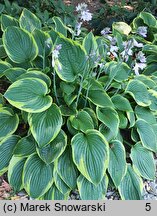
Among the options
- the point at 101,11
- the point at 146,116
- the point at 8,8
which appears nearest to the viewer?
the point at 146,116

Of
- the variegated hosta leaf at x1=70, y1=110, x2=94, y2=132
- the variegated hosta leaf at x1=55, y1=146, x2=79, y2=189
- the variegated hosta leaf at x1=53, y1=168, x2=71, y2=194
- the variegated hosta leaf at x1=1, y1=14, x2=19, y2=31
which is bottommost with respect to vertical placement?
the variegated hosta leaf at x1=53, y1=168, x2=71, y2=194

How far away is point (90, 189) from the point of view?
288 centimetres

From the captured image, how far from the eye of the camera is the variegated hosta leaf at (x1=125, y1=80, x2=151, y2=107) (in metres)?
3.27

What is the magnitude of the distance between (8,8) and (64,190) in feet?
7.01

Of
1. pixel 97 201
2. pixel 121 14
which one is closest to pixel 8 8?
pixel 121 14

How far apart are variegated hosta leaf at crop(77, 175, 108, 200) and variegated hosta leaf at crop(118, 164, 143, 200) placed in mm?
155

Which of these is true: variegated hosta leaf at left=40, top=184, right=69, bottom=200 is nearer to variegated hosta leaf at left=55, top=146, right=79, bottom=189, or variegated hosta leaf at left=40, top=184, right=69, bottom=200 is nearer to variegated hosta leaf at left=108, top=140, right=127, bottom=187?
variegated hosta leaf at left=55, top=146, right=79, bottom=189

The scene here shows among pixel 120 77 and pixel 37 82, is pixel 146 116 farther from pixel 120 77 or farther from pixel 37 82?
pixel 37 82

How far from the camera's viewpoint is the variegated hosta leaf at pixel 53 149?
2.79 metres

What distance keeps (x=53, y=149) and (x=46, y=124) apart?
19cm

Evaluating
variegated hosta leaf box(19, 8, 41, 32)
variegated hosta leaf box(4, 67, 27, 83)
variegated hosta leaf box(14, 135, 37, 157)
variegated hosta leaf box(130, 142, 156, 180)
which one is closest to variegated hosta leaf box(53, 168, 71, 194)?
variegated hosta leaf box(14, 135, 37, 157)

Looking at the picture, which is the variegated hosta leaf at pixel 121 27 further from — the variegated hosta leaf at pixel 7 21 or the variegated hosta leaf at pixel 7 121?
the variegated hosta leaf at pixel 7 121

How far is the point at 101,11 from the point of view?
4.61 m

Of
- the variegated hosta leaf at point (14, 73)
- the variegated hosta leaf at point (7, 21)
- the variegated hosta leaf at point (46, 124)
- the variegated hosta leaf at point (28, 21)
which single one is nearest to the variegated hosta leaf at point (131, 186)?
the variegated hosta leaf at point (46, 124)
